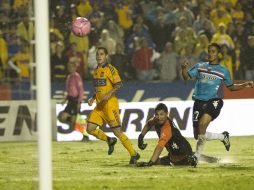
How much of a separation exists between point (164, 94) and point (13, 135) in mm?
4206

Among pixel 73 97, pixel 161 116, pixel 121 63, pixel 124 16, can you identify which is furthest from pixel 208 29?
pixel 161 116

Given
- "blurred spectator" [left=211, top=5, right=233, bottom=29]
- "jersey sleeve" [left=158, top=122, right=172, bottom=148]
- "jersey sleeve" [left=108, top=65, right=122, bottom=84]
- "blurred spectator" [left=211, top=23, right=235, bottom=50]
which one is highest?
"blurred spectator" [left=211, top=5, right=233, bottom=29]

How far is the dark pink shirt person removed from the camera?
69.1 feet

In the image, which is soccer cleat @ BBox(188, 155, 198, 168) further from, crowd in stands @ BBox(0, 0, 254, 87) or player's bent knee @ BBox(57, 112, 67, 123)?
crowd in stands @ BBox(0, 0, 254, 87)

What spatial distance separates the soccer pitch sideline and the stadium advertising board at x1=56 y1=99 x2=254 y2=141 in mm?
2467

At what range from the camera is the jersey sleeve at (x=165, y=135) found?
1369 centimetres

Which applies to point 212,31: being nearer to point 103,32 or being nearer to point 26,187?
point 103,32

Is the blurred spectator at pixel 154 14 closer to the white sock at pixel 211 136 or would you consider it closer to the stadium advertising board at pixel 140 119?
the stadium advertising board at pixel 140 119

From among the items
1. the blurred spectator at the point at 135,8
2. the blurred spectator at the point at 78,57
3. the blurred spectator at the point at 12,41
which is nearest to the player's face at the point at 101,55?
the blurred spectator at the point at 12,41

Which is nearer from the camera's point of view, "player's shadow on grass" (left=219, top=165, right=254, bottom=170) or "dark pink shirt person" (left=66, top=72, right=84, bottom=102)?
"player's shadow on grass" (left=219, top=165, right=254, bottom=170)

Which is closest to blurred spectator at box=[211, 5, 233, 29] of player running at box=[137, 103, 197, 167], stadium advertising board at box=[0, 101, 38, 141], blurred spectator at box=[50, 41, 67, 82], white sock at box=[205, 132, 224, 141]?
blurred spectator at box=[50, 41, 67, 82]

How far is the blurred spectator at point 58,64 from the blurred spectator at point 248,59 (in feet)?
15.9

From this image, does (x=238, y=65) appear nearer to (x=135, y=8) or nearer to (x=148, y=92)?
(x=148, y=92)

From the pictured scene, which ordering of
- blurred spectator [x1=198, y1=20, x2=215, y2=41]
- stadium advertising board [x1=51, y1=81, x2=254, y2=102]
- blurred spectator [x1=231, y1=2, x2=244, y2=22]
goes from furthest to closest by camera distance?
1. blurred spectator [x1=231, y1=2, x2=244, y2=22]
2. blurred spectator [x1=198, y1=20, x2=215, y2=41]
3. stadium advertising board [x1=51, y1=81, x2=254, y2=102]
